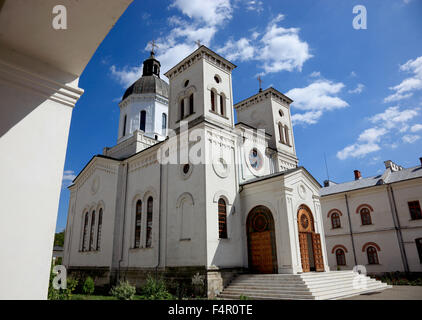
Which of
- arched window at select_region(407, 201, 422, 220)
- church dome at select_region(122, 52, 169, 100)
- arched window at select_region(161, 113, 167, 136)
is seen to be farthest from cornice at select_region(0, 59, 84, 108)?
arched window at select_region(407, 201, 422, 220)

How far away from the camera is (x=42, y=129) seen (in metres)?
3.27

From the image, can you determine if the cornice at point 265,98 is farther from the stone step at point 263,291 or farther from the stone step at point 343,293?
the stone step at point 263,291

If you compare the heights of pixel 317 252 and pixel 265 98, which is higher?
pixel 265 98

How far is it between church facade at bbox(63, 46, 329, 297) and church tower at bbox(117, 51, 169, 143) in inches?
90.4

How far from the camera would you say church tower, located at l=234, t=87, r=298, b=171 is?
67.3 ft

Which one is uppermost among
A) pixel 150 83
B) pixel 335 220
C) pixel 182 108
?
pixel 150 83

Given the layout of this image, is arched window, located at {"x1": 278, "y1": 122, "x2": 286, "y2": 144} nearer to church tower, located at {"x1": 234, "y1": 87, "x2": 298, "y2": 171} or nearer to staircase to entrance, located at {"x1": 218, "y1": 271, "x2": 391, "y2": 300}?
church tower, located at {"x1": 234, "y1": 87, "x2": 298, "y2": 171}

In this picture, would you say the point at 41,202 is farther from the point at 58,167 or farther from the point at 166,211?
the point at 166,211

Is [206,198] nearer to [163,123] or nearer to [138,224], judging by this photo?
[138,224]

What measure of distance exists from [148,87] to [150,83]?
0.58 metres

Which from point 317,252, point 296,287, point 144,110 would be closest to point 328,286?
point 296,287

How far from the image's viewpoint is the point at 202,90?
16.8 metres
